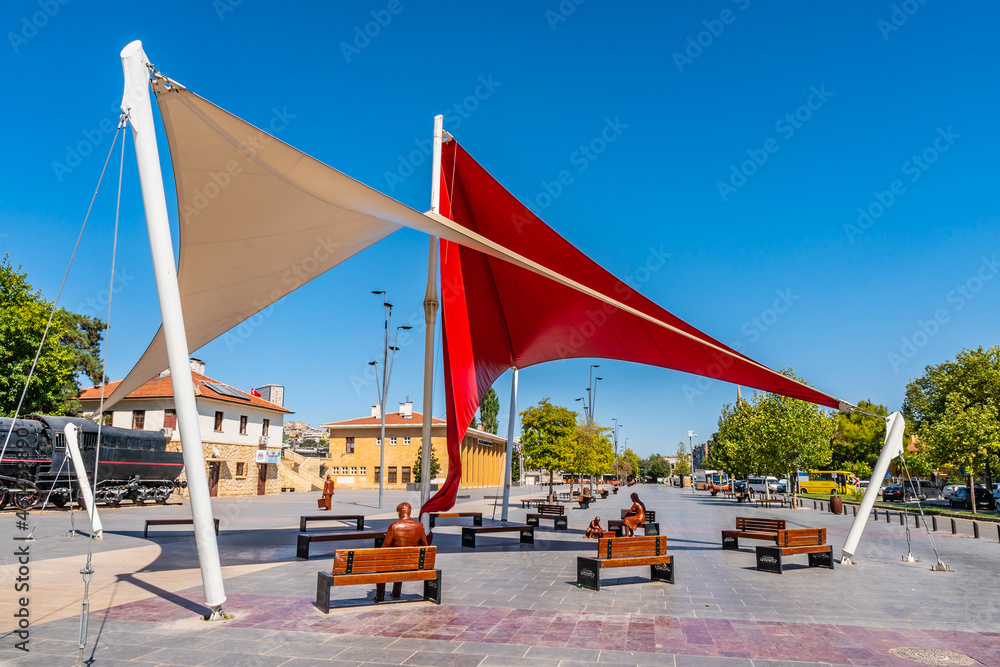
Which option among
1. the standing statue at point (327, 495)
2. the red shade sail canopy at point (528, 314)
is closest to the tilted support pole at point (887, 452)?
the red shade sail canopy at point (528, 314)

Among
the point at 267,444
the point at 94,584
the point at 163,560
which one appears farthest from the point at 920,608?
the point at 267,444

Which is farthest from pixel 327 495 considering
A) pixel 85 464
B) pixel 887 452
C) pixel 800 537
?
pixel 887 452

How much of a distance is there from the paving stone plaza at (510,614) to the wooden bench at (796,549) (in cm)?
25

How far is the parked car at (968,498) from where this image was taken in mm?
32188

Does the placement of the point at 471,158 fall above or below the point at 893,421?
above

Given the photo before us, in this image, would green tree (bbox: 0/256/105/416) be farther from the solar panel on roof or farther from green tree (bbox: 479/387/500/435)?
green tree (bbox: 479/387/500/435)

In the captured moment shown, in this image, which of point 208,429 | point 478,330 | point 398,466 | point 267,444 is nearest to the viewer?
point 478,330

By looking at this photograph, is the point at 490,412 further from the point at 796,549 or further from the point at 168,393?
the point at 796,549

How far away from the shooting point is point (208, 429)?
33906mm

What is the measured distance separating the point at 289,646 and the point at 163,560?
632 cm

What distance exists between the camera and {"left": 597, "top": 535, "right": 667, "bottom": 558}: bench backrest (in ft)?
27.8

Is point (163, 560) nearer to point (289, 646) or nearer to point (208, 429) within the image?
point (289, 646)

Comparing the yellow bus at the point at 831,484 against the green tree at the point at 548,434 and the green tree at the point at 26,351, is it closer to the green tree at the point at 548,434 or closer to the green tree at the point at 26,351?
the green tree at the point at 548,434

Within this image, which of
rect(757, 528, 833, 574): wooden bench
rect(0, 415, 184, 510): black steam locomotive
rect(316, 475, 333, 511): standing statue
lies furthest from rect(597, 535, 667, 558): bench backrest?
rect(316, 475, 333, 511): standing statue
